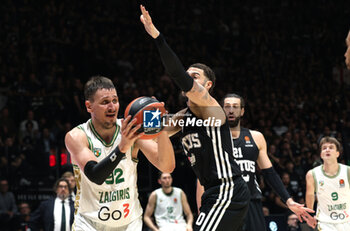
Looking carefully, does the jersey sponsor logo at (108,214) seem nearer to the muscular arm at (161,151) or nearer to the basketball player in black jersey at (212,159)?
the muscular arm at (161,151)

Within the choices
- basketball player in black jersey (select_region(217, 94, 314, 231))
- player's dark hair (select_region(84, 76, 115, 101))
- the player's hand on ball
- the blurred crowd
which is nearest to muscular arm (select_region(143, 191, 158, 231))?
the blurred crowd

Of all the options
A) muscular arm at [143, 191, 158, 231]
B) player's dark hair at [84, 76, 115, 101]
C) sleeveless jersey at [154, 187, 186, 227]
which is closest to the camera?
player's dark hair at [84, 76, 115, 101]

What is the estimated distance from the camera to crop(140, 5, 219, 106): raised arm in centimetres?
381

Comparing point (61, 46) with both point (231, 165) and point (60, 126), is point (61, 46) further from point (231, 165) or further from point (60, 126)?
point (231, 165)

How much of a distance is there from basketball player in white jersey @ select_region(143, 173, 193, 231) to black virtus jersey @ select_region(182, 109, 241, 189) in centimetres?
620

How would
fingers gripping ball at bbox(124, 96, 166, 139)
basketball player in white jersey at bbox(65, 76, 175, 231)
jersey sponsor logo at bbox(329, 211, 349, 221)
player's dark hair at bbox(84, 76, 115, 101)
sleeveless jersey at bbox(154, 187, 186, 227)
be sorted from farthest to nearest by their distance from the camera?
1. sleeveless jersey at bbox(154, 187, 186, 227)
2. jersey sponsor logo at bbox(329, 211, 349, 221)
3. player's dark hair at bbox(84, 76, 115, 101)
4. basketball player in white jersey at bbox(65, 76, 175, 231)
5. fingers gripping ball at bbox(124, 96, 166, 139)

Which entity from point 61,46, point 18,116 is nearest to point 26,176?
point 18,116

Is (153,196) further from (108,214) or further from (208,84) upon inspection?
(108,214)

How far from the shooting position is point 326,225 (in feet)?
23.2

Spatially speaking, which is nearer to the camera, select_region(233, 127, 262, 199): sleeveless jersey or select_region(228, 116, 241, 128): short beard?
select_region(233, 127, 262, 199): sleeveless jersey

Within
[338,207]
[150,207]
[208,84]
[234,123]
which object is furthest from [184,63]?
[208,84]

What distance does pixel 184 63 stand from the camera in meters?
15.6

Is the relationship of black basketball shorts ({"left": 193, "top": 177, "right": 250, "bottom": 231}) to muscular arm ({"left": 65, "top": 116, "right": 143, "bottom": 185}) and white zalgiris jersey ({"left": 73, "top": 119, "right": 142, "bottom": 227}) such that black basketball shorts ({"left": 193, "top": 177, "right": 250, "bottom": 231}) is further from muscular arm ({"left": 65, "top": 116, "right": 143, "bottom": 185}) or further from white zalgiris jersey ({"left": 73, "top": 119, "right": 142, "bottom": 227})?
muscular arm ({"left": 65, "top": 116, "right": 143, "bottom": 185})

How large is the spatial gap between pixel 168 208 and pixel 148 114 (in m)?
7.19
